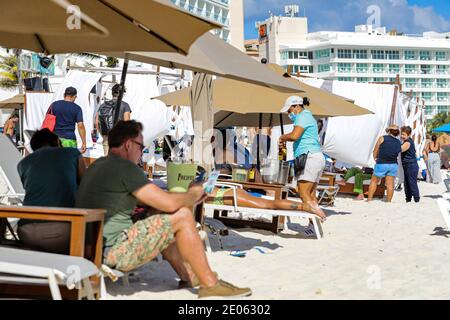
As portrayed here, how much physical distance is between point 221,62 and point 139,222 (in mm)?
1739

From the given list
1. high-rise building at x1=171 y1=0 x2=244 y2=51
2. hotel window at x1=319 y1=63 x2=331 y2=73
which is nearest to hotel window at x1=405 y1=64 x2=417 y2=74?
hotel window at x1=319 y1=63 x2=331 y2=73

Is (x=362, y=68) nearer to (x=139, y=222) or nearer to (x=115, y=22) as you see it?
(x=115, y=22)

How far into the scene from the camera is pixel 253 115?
39.7ft

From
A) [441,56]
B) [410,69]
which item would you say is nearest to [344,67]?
[410,69]

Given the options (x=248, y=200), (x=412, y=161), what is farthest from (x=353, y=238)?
(x=412, y=161)

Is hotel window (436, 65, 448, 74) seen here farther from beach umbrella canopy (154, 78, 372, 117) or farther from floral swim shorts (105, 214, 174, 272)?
floral swim shorts (105, 214, 174, 272)

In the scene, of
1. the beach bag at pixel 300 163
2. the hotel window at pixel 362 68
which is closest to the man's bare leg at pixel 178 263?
the beach bag at pixel 300 163

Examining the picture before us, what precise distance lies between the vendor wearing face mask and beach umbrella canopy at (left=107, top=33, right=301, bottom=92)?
165 cm

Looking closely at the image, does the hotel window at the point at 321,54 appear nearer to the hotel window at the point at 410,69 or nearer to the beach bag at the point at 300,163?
the hotel window at the point at 410,69

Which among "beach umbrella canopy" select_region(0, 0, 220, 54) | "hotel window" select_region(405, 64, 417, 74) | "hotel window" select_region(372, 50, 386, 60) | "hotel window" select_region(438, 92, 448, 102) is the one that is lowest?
"beach umbrella canopy" select_region(0, 0, 220, 54)

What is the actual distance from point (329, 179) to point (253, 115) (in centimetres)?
172

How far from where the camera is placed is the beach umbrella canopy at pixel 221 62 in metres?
5.49

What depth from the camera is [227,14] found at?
104 meters

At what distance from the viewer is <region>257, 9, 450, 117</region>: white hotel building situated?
125 meters
